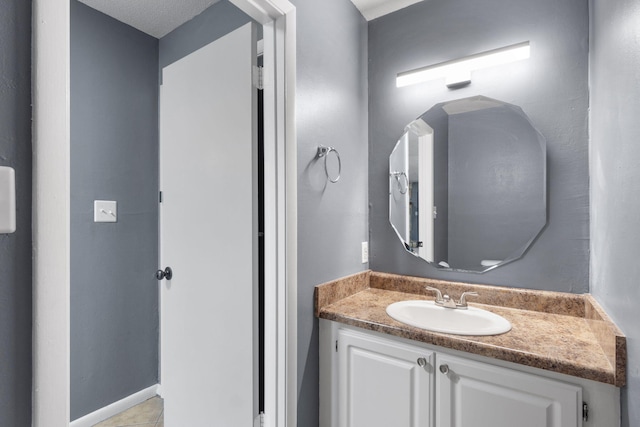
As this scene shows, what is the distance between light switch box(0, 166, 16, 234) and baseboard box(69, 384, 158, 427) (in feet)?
6.17

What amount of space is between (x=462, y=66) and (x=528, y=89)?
1.05 ft

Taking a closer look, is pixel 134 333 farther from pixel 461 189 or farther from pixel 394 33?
pixel 394 33

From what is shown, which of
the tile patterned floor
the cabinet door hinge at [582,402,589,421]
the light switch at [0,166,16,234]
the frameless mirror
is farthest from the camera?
the tile patterned floor

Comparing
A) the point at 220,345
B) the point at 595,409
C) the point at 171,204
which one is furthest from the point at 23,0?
the point at 595,409

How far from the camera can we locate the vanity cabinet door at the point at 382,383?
3.69 ft

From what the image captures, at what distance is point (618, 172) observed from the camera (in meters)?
0.89

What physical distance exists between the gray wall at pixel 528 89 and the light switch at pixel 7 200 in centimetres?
154

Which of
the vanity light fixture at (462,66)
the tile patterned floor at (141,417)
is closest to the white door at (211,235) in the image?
the tile patterned floor at (141,417)

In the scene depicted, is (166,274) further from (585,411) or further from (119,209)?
(585,411)

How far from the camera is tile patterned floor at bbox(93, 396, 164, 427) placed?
188cm

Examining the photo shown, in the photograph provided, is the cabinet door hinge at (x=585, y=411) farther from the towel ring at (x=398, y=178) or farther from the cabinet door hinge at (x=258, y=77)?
the cabinet door hinge at (x=258, y=77)

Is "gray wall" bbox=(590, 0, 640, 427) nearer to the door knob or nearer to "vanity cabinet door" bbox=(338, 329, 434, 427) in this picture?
"vanity cabinet door" bbox=(338, 329, 434, 427)

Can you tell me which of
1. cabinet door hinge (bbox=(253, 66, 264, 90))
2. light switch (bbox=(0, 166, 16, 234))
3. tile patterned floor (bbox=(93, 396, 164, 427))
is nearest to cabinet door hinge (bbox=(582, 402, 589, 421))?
light switch (bbox=(0, 166, 16, 234))

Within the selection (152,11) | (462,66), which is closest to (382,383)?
(462,66)
